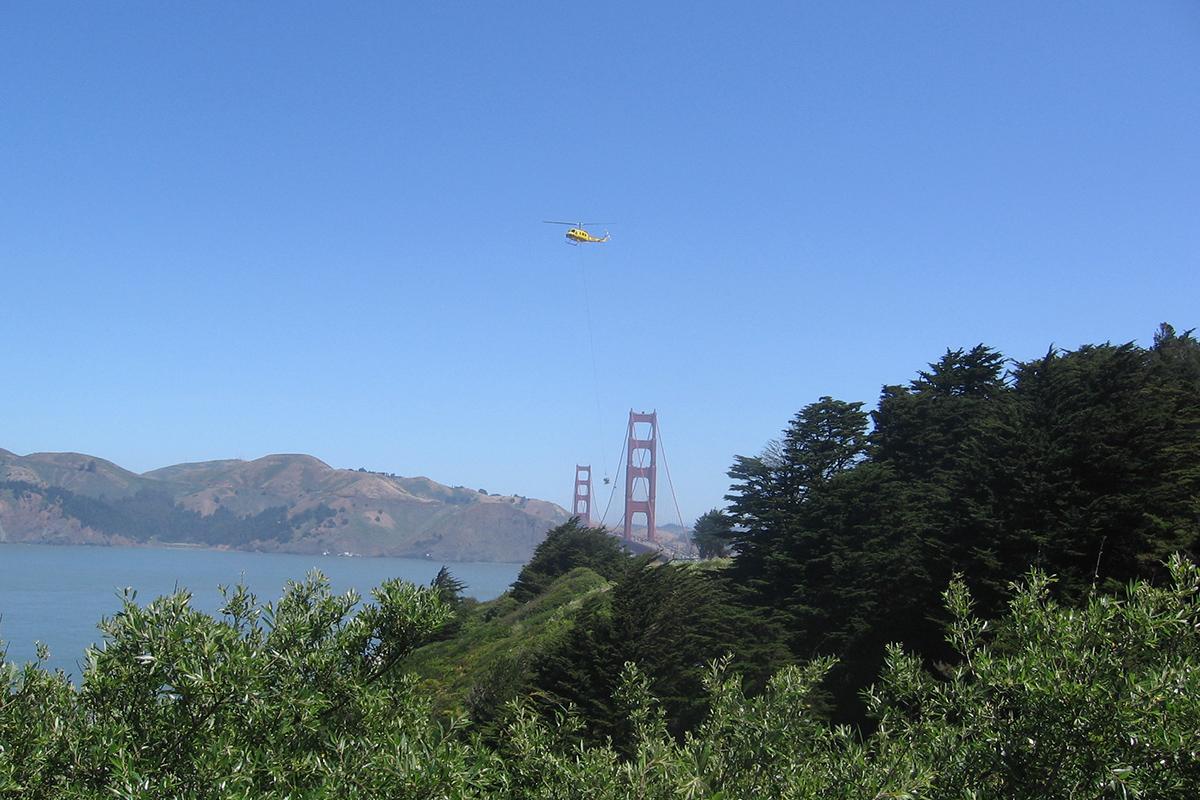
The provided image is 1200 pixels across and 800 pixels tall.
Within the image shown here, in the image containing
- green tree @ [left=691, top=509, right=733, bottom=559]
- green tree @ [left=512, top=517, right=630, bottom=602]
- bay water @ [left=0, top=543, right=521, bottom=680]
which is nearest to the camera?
bay water @ [left=0, top=543, right=521, bottom=680]

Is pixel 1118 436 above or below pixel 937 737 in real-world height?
above

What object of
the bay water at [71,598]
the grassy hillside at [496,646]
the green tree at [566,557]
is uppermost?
the green tree at [566,557]

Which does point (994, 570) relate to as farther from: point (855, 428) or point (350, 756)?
point (350, 756)

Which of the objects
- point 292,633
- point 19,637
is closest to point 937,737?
point 292,633

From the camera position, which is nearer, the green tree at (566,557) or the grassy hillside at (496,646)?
the grassy hillside at (496,646)

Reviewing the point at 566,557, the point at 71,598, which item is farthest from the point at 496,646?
the point at 71,598

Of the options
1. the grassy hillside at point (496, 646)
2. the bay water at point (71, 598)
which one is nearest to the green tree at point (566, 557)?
the grassy hillside at point (496, 646)

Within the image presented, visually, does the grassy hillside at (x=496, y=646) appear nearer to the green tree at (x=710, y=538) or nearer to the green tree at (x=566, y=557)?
the green tree at (x=566, y=557)

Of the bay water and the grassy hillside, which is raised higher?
the grassy hillside

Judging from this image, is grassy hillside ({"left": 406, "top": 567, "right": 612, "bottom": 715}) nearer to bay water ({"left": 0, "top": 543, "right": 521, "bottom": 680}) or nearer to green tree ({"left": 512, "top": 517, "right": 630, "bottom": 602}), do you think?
green tree ({"left": 512, "top": 517, "right": 630, "bottom": 602})

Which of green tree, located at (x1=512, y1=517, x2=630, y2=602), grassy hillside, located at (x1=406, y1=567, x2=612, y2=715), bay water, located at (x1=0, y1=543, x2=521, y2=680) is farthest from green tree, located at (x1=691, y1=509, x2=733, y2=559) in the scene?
bay water, located at (x1=0, y1=543, x2=521, y2=680)

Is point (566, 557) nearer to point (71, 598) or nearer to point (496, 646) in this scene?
point (496, 646)
